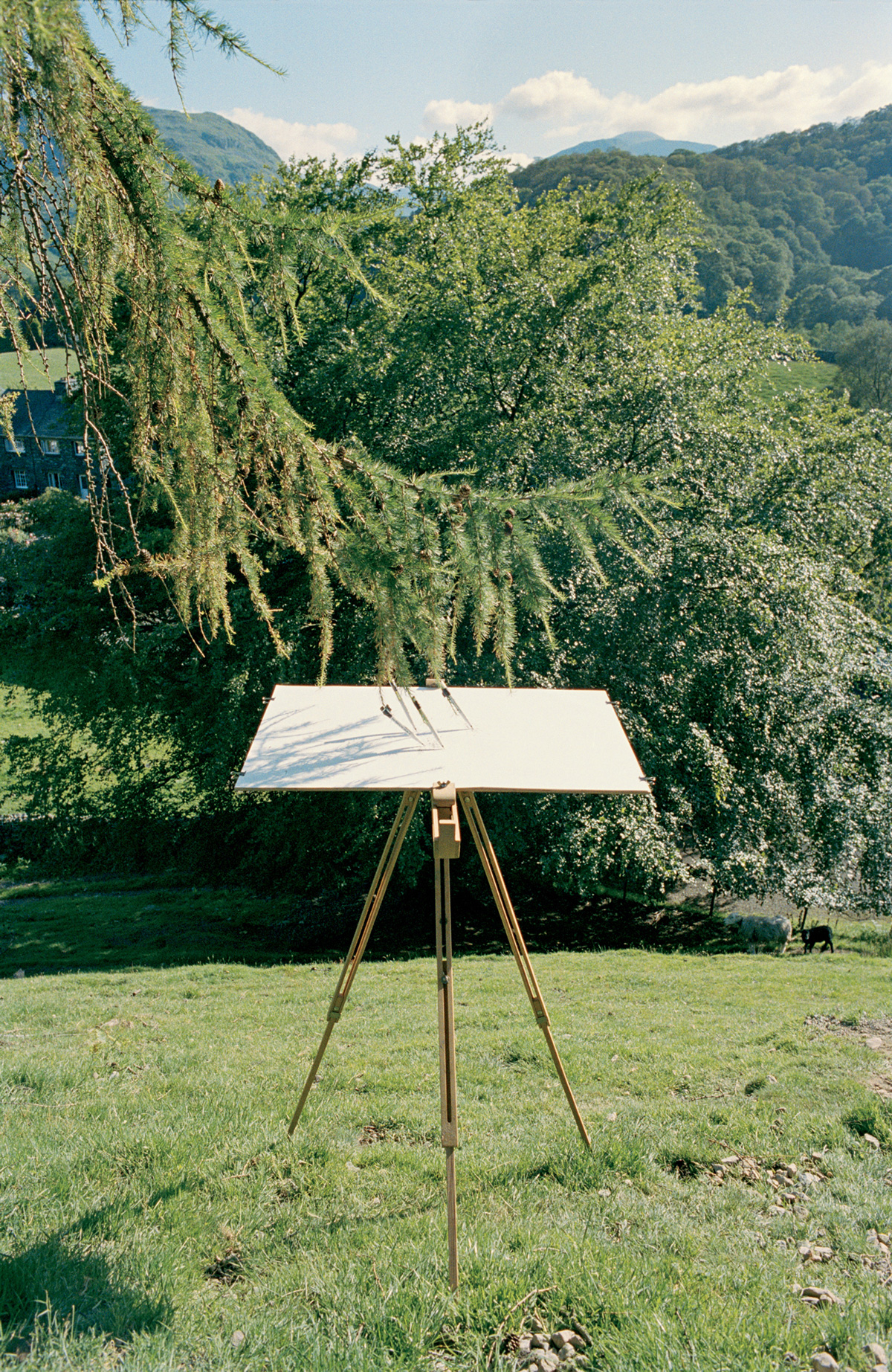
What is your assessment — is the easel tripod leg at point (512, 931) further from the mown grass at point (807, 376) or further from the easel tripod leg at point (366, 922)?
the mown grass at point (807, 376)

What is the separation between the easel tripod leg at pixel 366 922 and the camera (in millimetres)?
4285

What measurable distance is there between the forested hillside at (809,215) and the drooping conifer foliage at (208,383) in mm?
47449

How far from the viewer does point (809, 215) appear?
2431 inches

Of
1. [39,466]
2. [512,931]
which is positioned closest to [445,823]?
[512,931]

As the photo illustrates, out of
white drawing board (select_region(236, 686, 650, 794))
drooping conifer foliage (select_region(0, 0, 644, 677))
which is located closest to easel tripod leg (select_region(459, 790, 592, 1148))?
white drawing board (select_region(236, 686, 650, 794))

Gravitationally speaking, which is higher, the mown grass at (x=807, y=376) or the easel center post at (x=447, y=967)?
the mown grass at (x=807, y=376)

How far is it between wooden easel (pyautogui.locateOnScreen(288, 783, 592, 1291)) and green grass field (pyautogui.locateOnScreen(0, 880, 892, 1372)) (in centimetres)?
31

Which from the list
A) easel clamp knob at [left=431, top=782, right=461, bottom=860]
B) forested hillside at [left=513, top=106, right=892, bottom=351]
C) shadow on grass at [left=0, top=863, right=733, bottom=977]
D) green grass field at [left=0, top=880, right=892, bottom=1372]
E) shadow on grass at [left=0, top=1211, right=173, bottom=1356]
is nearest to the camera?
shadow on grass at [left=0, top=1211, right=173, bottom=1356]

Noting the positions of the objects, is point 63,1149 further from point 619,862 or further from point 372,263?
point 372,263

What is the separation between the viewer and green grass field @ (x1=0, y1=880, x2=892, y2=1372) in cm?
304

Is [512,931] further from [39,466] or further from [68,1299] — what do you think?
[39,466]

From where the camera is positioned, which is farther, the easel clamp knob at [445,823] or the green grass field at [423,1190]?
the easel clamp knob at [445,823]

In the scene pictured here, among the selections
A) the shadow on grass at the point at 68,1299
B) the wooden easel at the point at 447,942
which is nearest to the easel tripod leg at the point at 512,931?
the wooden easel at the point at 447,942

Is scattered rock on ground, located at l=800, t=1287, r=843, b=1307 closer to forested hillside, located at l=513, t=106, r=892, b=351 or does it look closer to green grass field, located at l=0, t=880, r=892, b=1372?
green grass field, located at l=0, t=880, r=892, b=1372
